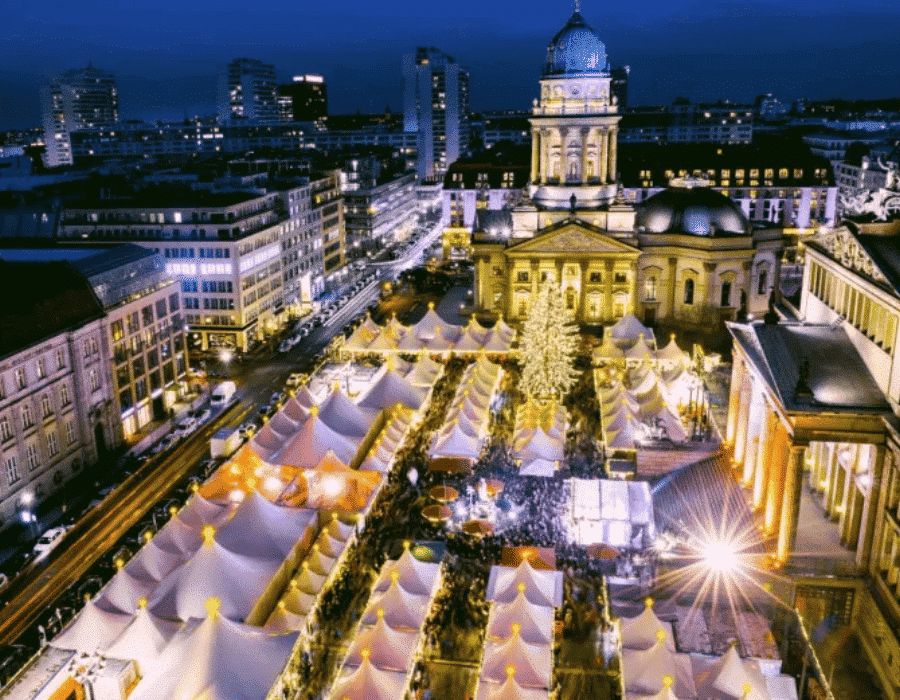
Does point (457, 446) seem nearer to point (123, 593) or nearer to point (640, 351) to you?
point (123, 593)

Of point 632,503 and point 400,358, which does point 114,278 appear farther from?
point 632,503

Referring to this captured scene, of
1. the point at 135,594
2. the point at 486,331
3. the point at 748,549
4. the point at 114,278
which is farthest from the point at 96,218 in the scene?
the point at 748,549

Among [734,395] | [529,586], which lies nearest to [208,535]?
[529,586]

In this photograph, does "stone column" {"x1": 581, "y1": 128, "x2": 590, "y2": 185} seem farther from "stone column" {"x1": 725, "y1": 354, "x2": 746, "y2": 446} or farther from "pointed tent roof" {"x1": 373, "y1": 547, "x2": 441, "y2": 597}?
"pointed tent roof" {"x1": 373, "y1": 547, "x2": 441, "y2": 597}

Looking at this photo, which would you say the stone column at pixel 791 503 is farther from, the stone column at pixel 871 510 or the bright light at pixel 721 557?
the stone column at pixel 871 510

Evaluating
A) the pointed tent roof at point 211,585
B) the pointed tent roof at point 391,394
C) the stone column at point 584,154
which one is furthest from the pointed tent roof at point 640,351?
the pointed tent roof at point 211,585

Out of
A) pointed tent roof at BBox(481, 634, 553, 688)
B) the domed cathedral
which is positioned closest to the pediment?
the domed cathedral
